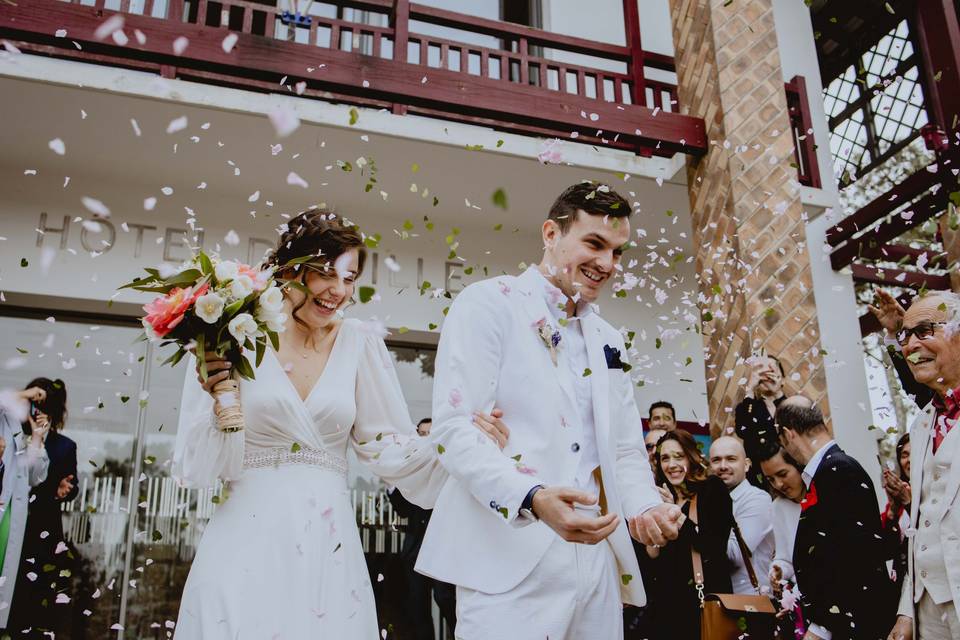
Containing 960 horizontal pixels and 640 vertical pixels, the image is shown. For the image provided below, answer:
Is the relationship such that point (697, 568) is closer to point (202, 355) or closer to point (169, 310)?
point (202, 355)

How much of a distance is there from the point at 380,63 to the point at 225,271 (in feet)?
13.1

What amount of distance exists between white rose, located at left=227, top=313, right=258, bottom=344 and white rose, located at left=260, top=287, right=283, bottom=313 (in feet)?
0.20

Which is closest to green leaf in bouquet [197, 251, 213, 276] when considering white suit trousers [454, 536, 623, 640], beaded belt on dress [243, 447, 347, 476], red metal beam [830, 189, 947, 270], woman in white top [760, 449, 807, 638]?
beaded belt on dress [243, 447, 347, 476]

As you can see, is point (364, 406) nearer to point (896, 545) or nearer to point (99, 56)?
point (896, 545)

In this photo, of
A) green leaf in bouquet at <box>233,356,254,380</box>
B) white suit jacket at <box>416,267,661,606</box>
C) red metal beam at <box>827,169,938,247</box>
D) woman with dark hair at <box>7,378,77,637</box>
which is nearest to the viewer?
white suit jacket at <box>416,267,661,606</box>

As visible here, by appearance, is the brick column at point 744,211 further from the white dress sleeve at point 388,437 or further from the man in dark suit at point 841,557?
the white dress sleeve at point 388,437

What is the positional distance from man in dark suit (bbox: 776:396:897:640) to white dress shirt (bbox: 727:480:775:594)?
0.77 meters

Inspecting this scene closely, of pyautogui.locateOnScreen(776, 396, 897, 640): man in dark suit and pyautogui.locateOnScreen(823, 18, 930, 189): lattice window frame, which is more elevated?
pyautogui.locateOnScreen(823, 18, 930, 189): lattice window frame

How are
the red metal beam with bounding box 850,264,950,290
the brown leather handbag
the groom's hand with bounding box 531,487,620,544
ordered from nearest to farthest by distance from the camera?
1. the groom's hand with bounding box 531,487,620,544
2. the brown leather handbag
3. the red metal beam with bounding box 850,264,950,290

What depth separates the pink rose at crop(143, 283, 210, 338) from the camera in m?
2.40

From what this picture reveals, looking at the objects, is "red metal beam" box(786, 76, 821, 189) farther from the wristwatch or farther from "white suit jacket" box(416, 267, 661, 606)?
the wristwatch

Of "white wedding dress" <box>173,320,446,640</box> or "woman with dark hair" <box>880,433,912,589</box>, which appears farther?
"woman with dark hair" <box>880,433,912,589</box>

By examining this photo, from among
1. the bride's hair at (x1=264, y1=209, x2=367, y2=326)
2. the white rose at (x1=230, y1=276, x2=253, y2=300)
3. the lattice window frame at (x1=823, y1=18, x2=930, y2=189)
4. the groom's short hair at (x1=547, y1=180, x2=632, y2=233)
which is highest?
the lattice window frame at (x1=823, y1=18, x2=930, y2=189)

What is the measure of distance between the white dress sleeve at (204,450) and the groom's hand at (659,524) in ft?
3.93
